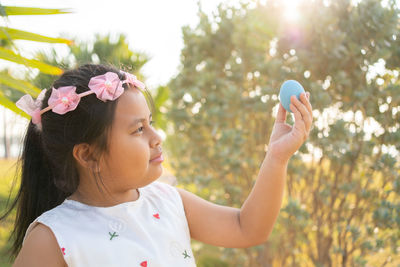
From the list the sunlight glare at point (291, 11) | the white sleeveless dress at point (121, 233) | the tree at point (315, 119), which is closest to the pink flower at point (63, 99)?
the white sleeveless dress at point (121, 233)

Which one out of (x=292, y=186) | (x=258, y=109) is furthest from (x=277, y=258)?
(x=258, y=109)

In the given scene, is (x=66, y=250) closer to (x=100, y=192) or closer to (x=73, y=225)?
(x=73, y=225)

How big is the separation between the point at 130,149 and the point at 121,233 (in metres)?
0.25

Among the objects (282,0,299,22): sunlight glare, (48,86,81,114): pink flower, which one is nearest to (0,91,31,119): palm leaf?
(48,86,81,114): pink flower

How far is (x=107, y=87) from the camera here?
1353 mm

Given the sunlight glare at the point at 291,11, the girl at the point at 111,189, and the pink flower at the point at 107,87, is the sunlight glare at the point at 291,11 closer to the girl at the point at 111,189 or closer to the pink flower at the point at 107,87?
the girl at the point at 111,189

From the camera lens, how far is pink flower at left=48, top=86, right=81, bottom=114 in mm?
1343

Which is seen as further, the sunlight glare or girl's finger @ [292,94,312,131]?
the sunlight glare

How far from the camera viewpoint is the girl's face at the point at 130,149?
1.32m

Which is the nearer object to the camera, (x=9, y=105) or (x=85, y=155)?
(x=85, y=155)

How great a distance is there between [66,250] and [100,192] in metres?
0.22

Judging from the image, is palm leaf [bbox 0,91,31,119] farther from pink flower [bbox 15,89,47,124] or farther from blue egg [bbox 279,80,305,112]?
blue egg [bbox 279,80,305,112]

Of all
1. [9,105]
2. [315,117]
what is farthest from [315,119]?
[9,105]

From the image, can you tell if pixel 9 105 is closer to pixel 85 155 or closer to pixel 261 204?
pixel 85 155
